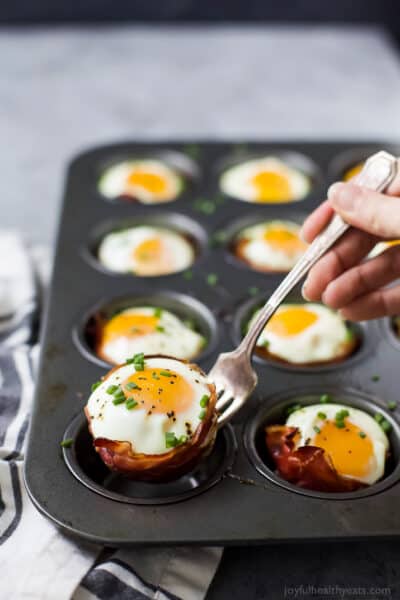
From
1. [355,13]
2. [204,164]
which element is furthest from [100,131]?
[355,13]

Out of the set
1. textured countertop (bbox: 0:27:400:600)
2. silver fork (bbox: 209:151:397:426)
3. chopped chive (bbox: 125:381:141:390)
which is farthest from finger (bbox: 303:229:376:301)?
textured countertop (bbox: 0:27:400:600)

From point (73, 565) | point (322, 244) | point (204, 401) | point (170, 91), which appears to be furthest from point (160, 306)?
point (170, 91)

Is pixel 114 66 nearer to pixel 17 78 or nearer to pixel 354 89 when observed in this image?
pixel 17 78

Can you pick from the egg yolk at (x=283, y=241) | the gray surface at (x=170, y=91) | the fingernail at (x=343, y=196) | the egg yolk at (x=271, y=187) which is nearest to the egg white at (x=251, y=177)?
the egg yolk at (x=271, y=187)

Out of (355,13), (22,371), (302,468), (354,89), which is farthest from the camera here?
(355,13)

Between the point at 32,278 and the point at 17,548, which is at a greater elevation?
the point at 17,548

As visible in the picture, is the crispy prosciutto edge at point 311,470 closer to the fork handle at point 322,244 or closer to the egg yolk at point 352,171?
the fork handle at point 322,244

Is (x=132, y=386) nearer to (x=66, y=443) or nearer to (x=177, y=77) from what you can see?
(x=66, y=443)

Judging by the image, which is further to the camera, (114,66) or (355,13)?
(355,13)
